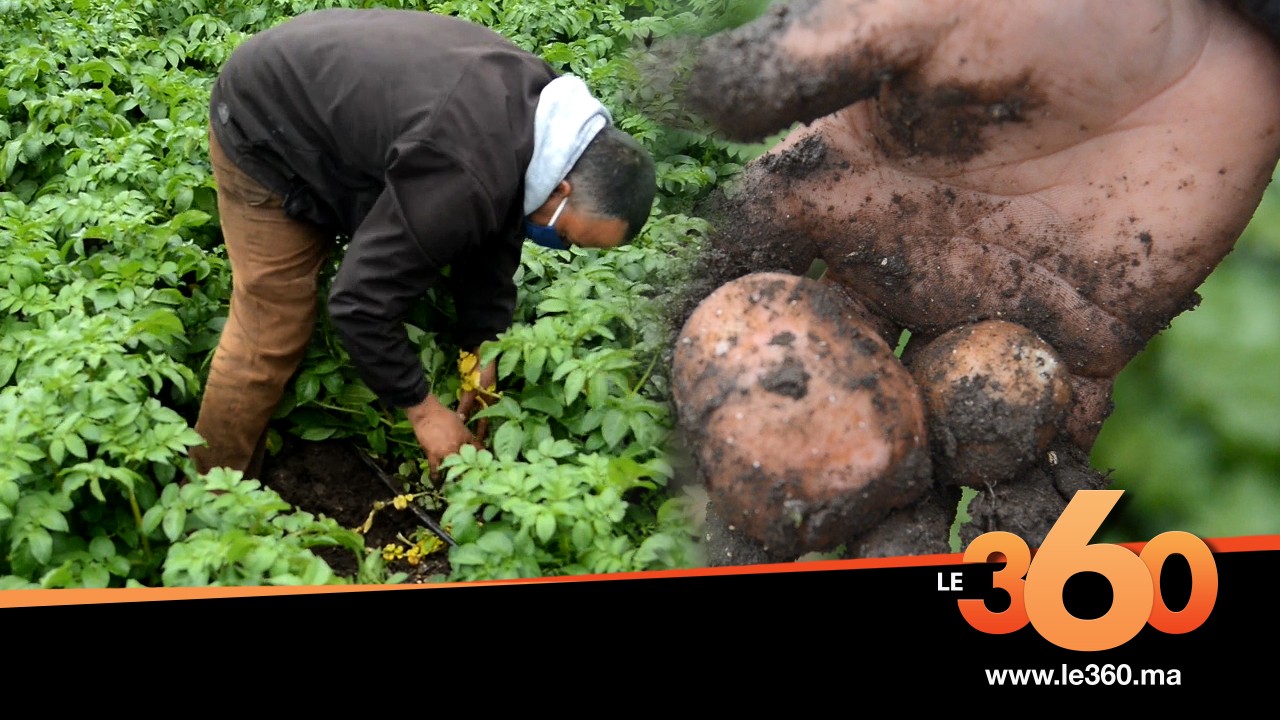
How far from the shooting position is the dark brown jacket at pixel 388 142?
2.14 m

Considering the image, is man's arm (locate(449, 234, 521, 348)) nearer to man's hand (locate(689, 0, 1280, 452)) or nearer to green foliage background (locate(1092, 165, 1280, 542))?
man's hand (locate(689, 0, 1280, 452))

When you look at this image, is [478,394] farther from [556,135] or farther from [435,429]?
[556,135]

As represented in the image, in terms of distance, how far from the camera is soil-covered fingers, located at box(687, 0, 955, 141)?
5.06 feet

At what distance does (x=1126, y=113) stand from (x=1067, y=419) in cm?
47

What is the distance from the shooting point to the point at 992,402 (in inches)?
69.5

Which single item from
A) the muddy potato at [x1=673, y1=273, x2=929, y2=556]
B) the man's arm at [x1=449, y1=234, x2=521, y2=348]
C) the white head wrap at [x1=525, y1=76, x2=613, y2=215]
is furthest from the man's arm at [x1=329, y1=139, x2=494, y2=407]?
the muddy potato at [x1=673, y1=273, x2=929, y2=556]

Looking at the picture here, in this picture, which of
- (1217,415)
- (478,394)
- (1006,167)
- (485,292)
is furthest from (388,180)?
(1217,415)

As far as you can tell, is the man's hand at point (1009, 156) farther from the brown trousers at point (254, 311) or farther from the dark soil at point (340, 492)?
the dark soil at point (340, 492)

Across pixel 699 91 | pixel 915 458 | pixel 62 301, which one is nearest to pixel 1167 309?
pixel 915 458

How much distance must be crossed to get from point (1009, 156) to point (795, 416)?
51 centimetres

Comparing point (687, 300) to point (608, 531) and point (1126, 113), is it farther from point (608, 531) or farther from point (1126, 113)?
point (1126, 113)

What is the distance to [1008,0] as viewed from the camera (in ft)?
5.11

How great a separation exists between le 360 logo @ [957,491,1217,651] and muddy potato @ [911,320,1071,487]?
0.73 ft

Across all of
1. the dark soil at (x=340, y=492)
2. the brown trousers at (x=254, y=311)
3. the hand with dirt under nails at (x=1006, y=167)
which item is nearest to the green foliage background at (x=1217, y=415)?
the hand with dirt under nails at (x=1006, y=167)
